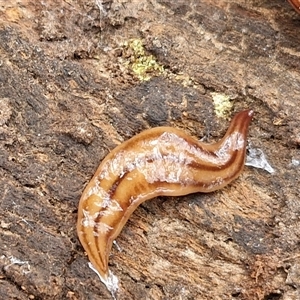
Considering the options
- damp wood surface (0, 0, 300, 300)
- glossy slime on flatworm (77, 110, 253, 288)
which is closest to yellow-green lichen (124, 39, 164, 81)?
damp wood surface (0, 0, 300, 300)

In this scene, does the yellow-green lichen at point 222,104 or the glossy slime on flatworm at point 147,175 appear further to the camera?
the yellow-green lichen at point 222,104

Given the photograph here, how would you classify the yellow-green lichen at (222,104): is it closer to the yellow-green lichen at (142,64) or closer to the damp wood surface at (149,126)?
the damp wood surface at (149,126)

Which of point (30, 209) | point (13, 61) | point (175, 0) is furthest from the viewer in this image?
point (175, 0)

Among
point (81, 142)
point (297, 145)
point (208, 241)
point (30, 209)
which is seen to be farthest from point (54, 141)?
point (297, 145)

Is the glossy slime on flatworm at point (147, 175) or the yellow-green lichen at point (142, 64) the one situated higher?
the yellow-green lichen at point (142, 64)

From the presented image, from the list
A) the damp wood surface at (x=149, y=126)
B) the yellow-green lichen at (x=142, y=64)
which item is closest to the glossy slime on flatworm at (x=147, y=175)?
the damp wood surface at (x=149, y=126)

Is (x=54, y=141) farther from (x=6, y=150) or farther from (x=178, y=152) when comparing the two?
(x=178, y=152)
